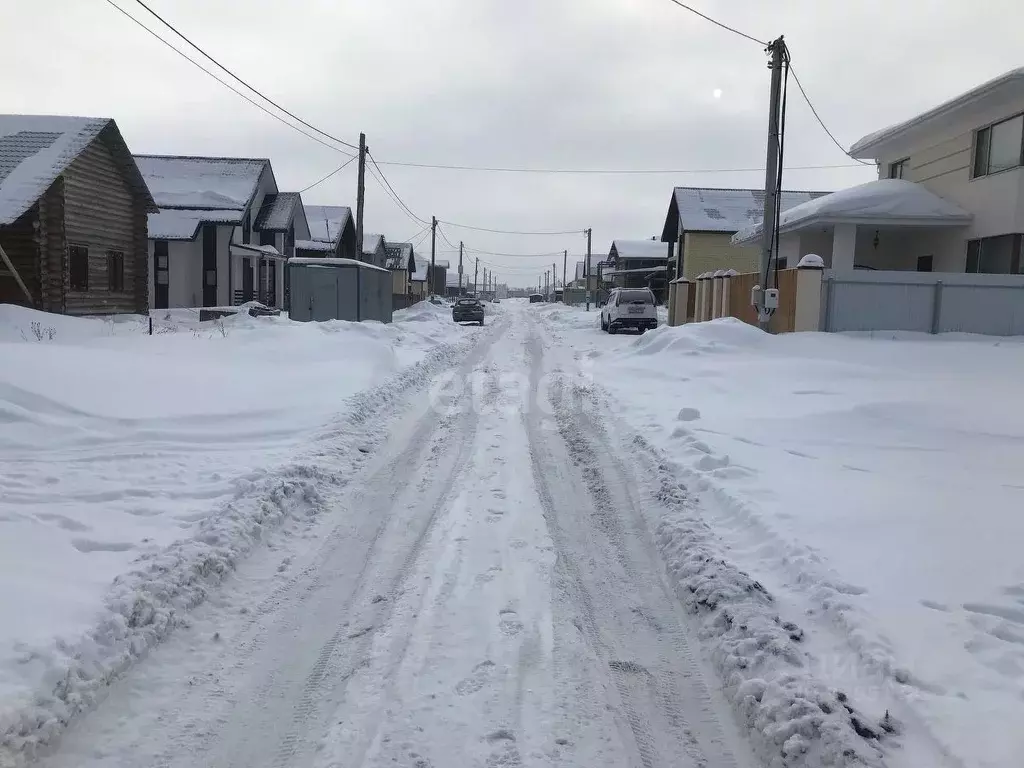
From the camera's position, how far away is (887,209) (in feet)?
65.5

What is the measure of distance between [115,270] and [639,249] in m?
44.9

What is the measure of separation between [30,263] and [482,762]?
22275 millimetres

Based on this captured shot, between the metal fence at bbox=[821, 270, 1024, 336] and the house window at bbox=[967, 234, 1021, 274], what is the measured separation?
146 cm

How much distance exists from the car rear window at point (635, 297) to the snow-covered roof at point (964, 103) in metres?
9.01

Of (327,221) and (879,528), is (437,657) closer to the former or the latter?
(879,528)

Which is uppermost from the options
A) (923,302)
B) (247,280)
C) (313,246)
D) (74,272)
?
(313,246)

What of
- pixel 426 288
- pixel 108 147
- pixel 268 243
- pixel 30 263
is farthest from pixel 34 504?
pixel 426 288

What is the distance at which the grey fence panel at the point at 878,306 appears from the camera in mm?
17531

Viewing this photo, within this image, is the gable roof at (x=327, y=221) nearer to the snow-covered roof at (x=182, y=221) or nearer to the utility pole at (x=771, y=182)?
the snow-covered roof at (x=182, y=221)

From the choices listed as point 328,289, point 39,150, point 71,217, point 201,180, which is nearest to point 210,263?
point 201,180

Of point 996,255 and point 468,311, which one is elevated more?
point 996,255

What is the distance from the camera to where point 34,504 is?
529cm

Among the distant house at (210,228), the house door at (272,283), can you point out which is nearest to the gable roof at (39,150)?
the distant house at (210,228)

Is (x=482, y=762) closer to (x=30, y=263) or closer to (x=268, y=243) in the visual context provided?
(x=30, y=263)
